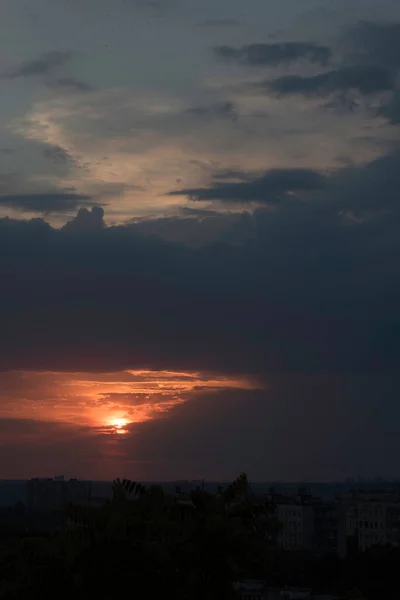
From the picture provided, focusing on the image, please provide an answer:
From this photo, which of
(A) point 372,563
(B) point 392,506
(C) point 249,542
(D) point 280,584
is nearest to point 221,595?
(C) point 249,542

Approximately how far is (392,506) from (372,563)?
53.3m

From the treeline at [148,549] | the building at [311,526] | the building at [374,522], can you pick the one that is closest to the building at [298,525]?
the building at [311,526]

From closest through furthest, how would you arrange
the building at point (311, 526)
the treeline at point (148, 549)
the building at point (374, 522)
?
the treeline at point (148, 549) < the building at point (374, 522) < the building at point (311, 526)

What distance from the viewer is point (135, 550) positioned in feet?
66.4

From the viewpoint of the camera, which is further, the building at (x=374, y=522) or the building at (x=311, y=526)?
the building at (x=311, y=526)

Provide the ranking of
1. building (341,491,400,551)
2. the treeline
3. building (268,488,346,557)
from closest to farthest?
the treeline → building (341,491,400,551) → building (268,488,346,557)

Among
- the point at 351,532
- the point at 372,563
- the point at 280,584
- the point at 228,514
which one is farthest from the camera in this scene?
the point at 351,532

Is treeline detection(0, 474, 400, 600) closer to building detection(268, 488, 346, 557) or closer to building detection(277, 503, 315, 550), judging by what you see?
building detection(268, 488, 346, 557)

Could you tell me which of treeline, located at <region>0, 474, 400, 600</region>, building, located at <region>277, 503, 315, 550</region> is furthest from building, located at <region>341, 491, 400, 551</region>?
treeline, located at <region>0, 474, 400, 600</region>

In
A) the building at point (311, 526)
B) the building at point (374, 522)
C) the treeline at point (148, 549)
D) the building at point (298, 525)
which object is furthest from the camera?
the building at point (298, 525)

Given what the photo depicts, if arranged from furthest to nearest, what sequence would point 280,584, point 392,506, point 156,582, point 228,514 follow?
1. point 392,506
2. point 280,584
3. point 228,514
4. point 156,582

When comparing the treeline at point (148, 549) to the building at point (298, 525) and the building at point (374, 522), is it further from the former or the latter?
the building at point (298, 525)

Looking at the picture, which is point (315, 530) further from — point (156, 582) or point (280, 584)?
point (156, 582)

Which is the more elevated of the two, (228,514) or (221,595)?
(228,514)
